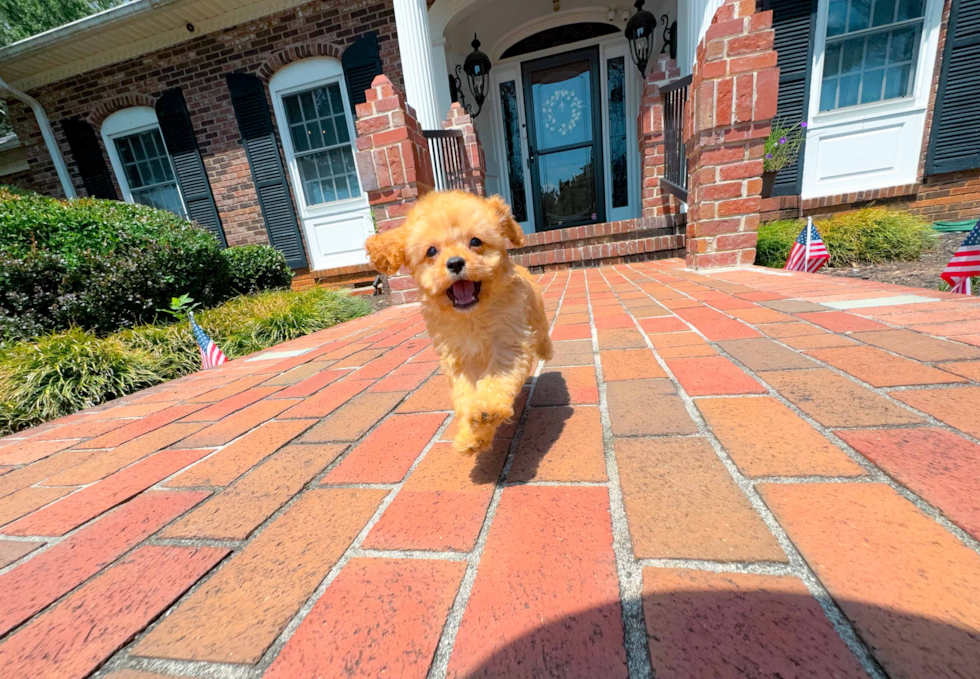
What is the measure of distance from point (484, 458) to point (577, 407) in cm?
54

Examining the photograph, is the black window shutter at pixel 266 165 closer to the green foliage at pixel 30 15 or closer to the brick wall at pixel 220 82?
the brick wall at pixel 220 82

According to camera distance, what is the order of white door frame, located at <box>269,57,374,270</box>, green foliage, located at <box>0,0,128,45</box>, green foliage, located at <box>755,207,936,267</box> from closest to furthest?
green foliage, located at <box>755,207,936,267</box>
white door frame, located at <box>269,57,374,270</box>
green foliage, located at <box>0,0,128,45</box>

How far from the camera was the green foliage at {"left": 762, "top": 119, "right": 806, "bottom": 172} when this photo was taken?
6488mm

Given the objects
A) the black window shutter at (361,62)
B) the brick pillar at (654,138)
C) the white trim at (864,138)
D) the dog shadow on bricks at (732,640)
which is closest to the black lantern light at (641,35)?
the brick pillar at (654,138)

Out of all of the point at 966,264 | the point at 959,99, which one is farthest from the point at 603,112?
the point at 966,264

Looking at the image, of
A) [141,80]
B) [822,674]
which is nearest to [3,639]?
[822,674]

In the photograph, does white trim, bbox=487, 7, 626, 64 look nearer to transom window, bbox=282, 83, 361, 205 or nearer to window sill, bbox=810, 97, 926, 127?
transom window, bbox=282, 83, 361, 205

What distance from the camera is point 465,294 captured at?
55.9 inches

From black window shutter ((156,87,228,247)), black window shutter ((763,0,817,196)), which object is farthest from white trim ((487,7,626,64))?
black window shutter ((156,87,228,247))

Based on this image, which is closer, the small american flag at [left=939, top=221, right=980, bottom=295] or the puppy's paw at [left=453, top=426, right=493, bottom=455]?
the puppy's paw at [left=453, top=426, right=493, bottom=455]

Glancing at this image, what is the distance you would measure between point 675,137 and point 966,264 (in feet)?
12.8

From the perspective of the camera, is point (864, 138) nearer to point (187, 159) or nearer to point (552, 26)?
point (552, 26)

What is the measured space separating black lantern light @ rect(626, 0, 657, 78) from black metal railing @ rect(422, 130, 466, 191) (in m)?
4.07

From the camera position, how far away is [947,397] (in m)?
1.39
